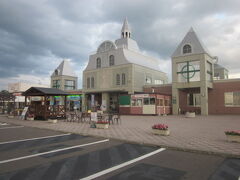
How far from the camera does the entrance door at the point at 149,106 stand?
87.4 feet

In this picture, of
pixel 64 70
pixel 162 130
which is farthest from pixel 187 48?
pixel 64 70

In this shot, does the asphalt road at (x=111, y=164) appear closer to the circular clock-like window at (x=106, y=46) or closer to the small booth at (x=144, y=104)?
the small booth at (x=144, y=104)

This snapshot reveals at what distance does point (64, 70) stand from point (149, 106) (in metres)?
35.4

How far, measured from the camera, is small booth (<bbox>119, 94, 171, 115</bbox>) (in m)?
26.8

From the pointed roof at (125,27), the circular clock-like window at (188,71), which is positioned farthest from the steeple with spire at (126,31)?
the circular clock-like window at (188,71)

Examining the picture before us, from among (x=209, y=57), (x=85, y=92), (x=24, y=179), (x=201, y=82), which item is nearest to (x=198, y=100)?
(x=201, y=82)

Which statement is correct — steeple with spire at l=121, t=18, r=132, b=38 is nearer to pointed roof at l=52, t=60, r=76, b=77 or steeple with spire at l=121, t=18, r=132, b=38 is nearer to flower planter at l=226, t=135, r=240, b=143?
pointed roof at l=52, t=60, r=76, b=77

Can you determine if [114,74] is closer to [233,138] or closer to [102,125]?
[102,125]

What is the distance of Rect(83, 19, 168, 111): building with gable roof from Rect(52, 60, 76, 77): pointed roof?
14.2 m

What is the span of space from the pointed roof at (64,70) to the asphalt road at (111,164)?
49.3m

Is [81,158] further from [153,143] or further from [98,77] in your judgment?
[98,77]

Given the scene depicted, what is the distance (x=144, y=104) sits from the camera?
27.4 metres

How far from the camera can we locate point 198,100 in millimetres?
31797

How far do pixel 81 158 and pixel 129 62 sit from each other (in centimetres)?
3195
